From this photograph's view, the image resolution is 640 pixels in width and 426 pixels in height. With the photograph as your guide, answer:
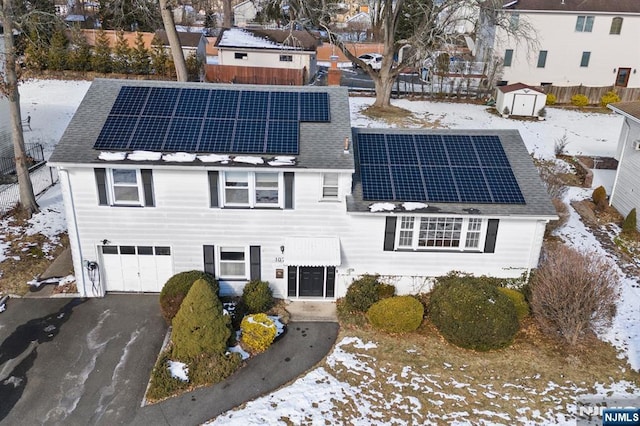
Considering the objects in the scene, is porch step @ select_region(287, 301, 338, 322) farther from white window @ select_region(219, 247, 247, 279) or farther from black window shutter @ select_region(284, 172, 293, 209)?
black window shutter @ select_region(284, 172, 293, 209)

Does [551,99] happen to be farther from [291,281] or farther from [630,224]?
[291,281]

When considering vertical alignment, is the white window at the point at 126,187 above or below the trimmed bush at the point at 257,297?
above

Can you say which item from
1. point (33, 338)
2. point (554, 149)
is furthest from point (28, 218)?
point (554, 149)

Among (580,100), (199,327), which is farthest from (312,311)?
(580,100)

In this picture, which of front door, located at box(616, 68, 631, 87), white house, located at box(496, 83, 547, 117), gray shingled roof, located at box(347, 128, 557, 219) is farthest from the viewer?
front door, located at box(616, 68, 631, 87)

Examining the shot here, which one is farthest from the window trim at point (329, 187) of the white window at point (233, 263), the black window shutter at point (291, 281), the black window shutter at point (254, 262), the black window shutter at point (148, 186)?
the black window shutter at point (148, 186)

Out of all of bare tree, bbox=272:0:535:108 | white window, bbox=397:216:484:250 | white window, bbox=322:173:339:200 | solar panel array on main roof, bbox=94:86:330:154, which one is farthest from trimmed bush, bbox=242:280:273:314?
bare tree, bbox=272:0:535:108

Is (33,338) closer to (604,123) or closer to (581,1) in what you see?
(604,123)

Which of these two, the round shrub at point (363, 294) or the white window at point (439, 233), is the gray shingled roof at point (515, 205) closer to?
the white window at point (439, 233)
